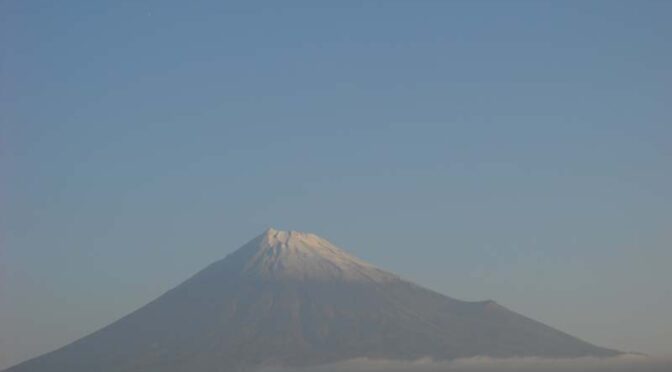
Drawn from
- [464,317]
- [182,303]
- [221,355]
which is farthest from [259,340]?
[464,317]

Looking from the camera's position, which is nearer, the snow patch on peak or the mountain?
the mountain

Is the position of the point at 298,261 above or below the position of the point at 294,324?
above

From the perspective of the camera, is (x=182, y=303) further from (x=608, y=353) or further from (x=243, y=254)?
(x=608, y=353)

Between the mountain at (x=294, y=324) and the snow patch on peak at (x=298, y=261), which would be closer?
the mountain at (x=294, y=324)

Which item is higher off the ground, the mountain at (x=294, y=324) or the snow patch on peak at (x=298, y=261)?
the snow patch on peak at (x=298, y=261)

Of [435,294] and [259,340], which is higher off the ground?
[435,294]

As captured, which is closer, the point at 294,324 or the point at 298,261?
the point at 294,324

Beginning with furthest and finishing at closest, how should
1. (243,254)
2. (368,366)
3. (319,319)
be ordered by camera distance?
1. (243,254)
2. (319,319)
3. (368,366)

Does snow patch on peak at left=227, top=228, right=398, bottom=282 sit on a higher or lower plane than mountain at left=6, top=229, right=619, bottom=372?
higher
